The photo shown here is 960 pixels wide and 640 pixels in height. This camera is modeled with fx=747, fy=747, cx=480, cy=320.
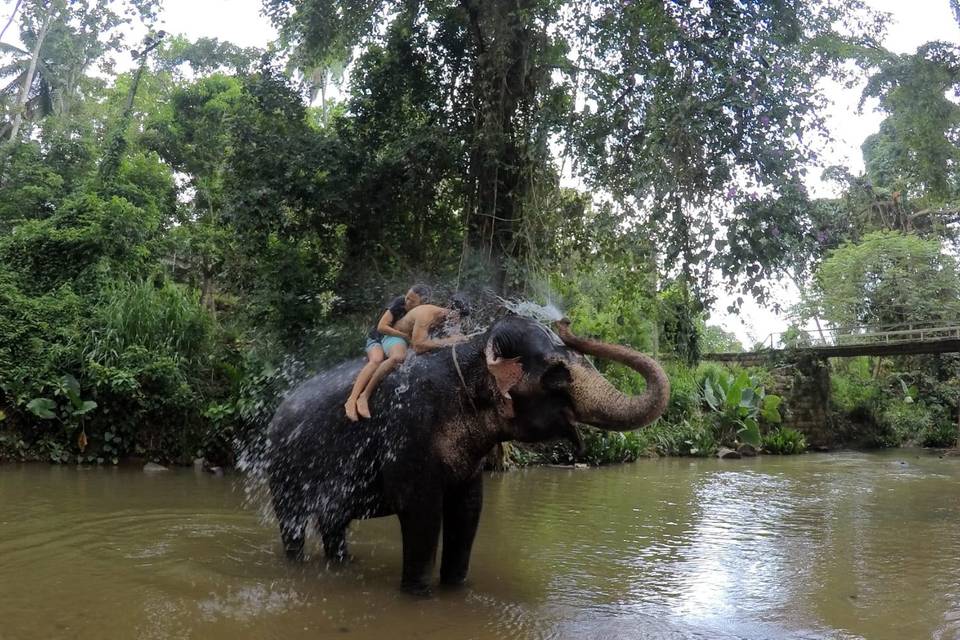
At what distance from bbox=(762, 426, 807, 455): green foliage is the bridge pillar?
1991mm

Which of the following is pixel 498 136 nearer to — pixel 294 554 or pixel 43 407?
pixel 294 554

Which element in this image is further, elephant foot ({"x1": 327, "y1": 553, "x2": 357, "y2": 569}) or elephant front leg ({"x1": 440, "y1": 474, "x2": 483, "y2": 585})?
elephant foot ({"x1": 327, "y1": 553, "x2": 357, "y2": 569})

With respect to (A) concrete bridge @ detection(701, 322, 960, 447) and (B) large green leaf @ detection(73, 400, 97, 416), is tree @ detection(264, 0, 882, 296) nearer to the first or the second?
(B) large green leaf @ detection(73, 400, 97, 416)

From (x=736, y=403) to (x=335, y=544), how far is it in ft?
46.5

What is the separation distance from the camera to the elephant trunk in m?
3.42

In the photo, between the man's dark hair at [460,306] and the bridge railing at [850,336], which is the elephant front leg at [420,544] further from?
the bridge railing at [850,336]

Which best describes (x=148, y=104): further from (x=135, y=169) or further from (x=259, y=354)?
(x=259, y=354)

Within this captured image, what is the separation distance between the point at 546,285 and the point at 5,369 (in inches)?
281

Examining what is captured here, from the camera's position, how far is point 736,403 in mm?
17016

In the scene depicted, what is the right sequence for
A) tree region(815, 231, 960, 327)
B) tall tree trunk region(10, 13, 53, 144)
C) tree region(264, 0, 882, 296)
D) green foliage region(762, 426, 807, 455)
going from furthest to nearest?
tall tree trunk region(10, 13, 53, 144)
tree region(815, 231, 960, 327)
green foliage region(762, 426, 807, 455)
tree region(264, 0, 882, 296)

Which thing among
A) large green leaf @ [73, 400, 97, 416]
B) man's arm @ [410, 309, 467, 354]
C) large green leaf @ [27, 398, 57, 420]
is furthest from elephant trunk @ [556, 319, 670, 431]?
large green leaf @ [27, 398, 57, 420]

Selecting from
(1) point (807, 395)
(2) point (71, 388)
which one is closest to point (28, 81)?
(2) point (71, 388)

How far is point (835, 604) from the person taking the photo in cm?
399

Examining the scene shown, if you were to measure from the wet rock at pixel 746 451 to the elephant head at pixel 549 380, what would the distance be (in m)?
14.0
